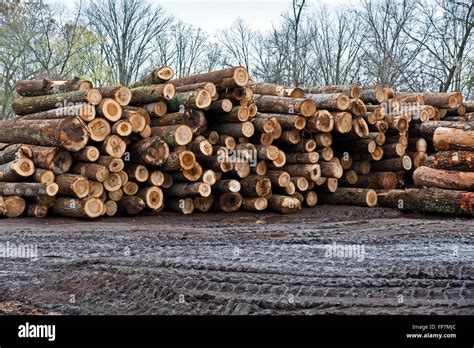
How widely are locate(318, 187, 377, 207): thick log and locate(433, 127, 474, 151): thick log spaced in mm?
1811

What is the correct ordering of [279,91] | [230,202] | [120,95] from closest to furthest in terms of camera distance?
[120,95], [230,202], [279,91]

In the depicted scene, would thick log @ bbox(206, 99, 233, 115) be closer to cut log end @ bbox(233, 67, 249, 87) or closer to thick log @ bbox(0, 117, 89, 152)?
cut log end @ bbox(233, 67, 249, 87)

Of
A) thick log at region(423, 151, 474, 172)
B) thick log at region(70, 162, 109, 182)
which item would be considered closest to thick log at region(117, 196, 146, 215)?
thick log at region(70, 162, 109, 182)

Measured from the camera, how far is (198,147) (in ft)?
40.8

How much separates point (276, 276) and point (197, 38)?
37589 millimetres

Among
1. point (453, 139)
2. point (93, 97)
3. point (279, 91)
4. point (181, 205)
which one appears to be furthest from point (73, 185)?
point (453, 139)

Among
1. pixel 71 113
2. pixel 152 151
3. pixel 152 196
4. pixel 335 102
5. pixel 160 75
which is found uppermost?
pixel 160 75

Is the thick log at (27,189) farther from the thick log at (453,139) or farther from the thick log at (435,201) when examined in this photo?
the thick log at (453,139)

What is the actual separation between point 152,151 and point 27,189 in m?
2.42

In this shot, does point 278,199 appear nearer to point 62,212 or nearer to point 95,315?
point 62,212

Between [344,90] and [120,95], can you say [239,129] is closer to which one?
[120,95]

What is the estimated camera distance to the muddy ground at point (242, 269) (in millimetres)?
5148

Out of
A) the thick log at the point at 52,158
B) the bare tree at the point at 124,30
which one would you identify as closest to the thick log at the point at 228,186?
the thick log at the point at 52,158

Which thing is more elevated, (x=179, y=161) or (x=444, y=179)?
(x=179, y=161)
